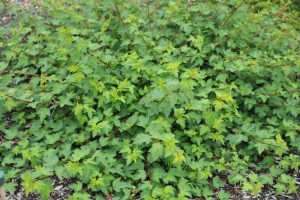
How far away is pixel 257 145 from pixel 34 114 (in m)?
2.27

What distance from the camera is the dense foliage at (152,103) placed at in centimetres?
376

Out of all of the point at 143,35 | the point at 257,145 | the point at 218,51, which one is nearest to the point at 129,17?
the point at 143,35

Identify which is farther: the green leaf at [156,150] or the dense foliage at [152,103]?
the dense foliage at [152,103]

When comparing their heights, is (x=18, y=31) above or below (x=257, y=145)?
above

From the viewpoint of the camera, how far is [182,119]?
Result: 393 centimetres

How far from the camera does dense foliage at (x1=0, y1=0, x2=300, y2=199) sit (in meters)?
3.76

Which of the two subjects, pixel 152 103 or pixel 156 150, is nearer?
pixel 156 150

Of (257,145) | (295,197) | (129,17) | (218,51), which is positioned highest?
(129,17)

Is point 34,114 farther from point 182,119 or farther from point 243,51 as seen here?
point 243,51

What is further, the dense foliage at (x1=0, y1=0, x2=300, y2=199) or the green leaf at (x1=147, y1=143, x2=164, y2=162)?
the dense foliage at (x1=0, y1=0, x2=300, y2=199)

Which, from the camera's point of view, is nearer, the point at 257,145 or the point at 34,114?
the point at 257,145

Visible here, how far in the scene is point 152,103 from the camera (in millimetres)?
→ 3980

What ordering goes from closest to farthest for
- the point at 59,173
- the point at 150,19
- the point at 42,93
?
the point at 59,173
the point at 42,93
the point at 150,19

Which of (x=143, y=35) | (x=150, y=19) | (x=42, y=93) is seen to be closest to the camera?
(x=42, y=93)
